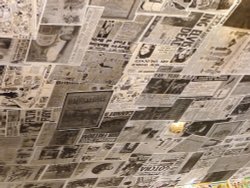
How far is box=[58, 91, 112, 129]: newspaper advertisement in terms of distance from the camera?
975 millimetres

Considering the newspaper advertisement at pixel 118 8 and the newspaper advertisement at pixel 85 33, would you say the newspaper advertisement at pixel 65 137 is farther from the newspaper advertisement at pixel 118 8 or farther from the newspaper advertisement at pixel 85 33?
the newspaper advertisement at pixel 118 8

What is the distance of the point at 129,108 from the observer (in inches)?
41.9

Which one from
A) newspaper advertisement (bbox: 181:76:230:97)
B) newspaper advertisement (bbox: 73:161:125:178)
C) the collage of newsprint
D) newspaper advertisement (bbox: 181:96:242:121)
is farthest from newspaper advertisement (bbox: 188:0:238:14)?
newspaper advertisement (bbox: 73:161:125:178)

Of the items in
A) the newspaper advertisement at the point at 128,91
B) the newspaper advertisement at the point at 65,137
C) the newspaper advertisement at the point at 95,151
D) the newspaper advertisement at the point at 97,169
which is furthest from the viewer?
the newspaper advertisement at the point at 97,169

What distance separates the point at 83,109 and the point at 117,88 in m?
0.09

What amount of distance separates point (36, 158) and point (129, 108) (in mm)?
291

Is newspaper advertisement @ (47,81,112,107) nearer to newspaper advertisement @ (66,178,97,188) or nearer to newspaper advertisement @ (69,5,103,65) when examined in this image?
newspaper advertisement @ (69,5,103,65)

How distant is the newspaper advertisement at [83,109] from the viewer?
3.20 ft

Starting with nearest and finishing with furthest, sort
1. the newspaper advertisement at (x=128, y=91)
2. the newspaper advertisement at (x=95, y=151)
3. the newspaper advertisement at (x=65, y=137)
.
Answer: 1. the newspaper advertisement at (x=128, y=91)
2. the newspaper advertisement at (x=65, y=137)
3. the newspaper advertisement at (x=95, y=151)

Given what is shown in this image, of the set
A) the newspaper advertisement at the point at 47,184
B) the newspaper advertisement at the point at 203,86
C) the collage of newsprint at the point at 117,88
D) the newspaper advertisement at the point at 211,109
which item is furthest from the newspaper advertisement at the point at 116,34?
the newspaper advertisement at the point at 47,184

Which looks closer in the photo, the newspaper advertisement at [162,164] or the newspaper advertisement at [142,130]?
the newspaper advertisement at [142,130]

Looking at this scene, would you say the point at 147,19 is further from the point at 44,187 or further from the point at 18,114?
the point at 44,187

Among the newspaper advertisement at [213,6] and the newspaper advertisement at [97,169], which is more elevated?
the newspaper advertisement at [213,6]

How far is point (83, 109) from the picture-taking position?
101cm
